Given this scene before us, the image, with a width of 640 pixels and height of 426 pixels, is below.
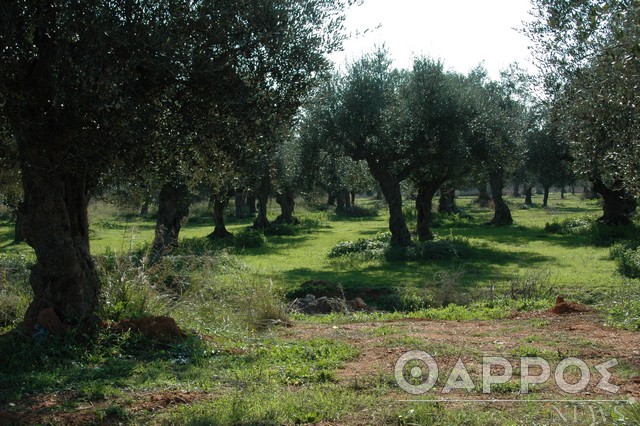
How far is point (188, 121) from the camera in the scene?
8398mm

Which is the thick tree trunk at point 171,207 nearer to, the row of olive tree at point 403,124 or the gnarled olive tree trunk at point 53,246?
the row of olive tree at point 403,124

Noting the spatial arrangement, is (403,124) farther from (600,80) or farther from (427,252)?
(600,80)

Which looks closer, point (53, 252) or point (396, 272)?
point (53, 252)

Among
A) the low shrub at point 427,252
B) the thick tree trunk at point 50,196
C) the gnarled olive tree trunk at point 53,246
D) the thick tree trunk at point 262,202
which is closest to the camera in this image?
the thick tree trunk at point 50,196

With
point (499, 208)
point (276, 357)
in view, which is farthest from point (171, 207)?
point (499, 208)

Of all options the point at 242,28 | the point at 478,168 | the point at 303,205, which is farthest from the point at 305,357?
the point at 303,205

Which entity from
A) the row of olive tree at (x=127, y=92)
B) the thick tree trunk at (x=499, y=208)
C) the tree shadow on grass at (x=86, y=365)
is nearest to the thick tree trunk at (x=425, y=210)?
the thick tree trunk at (x=499, y=208)

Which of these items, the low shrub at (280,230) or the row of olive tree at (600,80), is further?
the low shrub at (280,230)

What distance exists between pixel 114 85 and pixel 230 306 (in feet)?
14.9

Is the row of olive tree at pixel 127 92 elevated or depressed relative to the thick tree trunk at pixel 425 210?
elevated

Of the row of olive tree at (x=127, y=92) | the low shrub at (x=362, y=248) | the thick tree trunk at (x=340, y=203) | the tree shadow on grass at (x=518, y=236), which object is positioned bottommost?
the low shrub at (x=362, y=248)

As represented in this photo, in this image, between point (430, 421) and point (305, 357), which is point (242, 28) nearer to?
point (305, 357)

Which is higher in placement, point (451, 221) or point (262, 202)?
point (262, 202)

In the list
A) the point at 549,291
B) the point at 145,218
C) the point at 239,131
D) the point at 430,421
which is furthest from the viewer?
the point at 145,218
